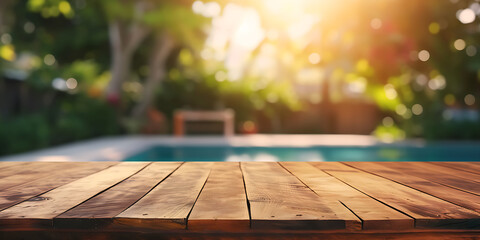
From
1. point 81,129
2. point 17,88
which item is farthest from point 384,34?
point 17,88

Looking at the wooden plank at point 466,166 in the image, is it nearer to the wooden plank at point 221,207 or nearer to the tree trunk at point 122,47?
the wooden plank at point 221,207

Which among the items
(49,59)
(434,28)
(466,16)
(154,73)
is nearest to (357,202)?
(434,28)

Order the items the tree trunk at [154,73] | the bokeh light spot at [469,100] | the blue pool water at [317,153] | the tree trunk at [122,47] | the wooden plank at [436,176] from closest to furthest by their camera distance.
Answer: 1. the wooden plank at [436,176]
2. the blue pool water at [317,153]
3. the bokeh light spot at [469,100]
4. the tree trunk at [122,47]
5. the tree trunk at [154,73]

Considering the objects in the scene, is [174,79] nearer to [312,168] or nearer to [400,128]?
[400,128]

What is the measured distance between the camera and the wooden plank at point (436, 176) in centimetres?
200

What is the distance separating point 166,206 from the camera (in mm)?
1524

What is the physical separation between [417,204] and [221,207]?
71 cm

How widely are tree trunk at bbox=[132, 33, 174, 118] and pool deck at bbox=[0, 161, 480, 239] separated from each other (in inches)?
422

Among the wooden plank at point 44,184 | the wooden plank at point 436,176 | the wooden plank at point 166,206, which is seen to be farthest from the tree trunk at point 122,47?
the wooden plank at point 166,206

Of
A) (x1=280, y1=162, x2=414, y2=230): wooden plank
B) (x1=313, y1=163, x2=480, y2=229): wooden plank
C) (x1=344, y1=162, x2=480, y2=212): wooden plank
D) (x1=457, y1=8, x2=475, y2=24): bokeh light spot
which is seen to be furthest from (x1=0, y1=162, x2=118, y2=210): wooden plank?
(x1=457, y1=8, x2=475, y2=24): bokeh light spot

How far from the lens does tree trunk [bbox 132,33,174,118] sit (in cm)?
1294

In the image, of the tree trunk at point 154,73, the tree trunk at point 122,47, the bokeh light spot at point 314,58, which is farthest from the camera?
the tree trunk at point 154,73

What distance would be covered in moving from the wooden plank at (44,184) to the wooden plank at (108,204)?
27cm

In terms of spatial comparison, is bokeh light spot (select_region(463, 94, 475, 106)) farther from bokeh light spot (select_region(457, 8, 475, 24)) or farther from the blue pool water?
bokeh light spot (select_region(457, 8, 475, 24))
